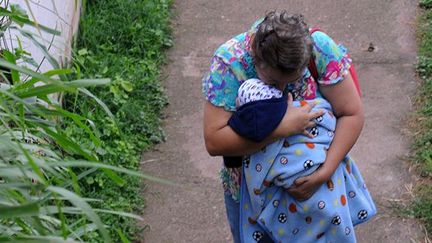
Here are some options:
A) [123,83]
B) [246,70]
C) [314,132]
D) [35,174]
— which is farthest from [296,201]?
[123,83]

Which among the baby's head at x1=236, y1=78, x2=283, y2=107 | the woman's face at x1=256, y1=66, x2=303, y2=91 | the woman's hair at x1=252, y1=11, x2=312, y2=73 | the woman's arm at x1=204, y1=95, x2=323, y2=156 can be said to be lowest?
the woman's arm at x1=204, y1=95, x2=323, y2=156

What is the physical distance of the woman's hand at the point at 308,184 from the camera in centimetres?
358

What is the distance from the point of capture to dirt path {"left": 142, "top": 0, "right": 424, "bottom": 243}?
5.07 meters

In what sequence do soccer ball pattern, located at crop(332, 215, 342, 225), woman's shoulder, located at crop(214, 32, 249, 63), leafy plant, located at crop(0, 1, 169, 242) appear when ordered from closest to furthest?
leafy plant, located at crop(0, 1, 169, 242) < woman's shoulder, located at crop(214, 32, 249, 63) < soccer ball pattern, located at crop(332, 215, 342, 225)

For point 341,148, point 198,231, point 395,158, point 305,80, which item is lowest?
point 198,231

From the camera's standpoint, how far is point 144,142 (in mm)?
5637

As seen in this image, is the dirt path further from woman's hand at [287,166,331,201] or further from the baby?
woman's hand at [287,166,331,201]

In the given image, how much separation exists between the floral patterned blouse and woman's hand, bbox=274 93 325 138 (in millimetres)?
85

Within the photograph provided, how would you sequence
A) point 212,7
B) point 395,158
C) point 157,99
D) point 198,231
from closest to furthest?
point 198,231 < point 395,158 < point 157,99 < point 212,7

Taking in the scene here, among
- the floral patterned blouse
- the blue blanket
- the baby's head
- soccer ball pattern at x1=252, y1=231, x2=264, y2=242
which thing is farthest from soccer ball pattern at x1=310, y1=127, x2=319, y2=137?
soccer ball pattern at x1=252, y1=231, x2=264, y2=242

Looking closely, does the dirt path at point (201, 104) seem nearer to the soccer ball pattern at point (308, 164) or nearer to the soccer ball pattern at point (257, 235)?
the soccer ball pattern at point (257, 235)

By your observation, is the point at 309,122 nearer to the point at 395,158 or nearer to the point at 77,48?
the point at 395,158

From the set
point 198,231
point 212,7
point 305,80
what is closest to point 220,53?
point 305,80

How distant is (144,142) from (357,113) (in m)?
2.19
